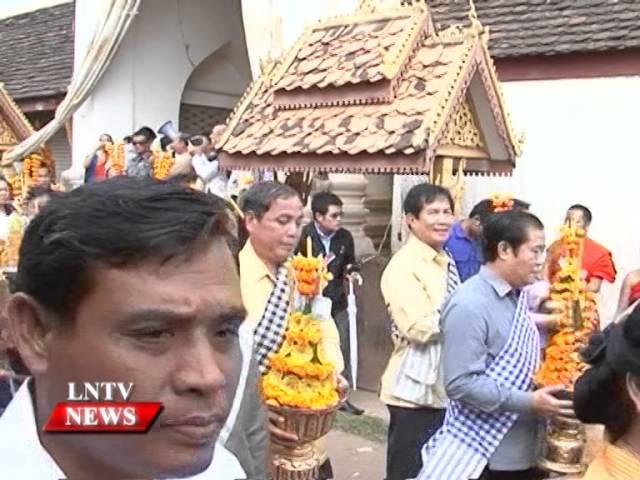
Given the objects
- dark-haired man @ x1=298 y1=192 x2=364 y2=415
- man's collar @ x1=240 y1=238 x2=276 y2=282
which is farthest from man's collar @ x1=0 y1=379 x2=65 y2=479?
dark-haired man @ x1=298 y1=192 x2=364 y2=415

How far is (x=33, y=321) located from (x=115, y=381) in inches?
5.8

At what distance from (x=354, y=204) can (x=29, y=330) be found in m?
7.75

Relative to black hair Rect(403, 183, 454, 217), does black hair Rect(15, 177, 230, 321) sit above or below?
above

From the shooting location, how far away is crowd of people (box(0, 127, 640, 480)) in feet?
3.51

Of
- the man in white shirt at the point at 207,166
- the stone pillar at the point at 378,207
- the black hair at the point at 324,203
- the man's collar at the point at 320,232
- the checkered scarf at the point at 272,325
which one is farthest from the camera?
the stone pillar at the point at 378,207

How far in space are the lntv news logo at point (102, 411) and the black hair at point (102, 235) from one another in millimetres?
103

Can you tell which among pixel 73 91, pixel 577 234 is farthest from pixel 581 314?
pixel 73 91

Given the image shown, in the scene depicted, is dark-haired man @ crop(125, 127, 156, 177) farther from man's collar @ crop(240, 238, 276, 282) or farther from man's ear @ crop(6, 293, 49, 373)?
man's ear @ crop(6, 293, 49, 373)

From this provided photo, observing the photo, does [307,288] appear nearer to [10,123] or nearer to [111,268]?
[111,268]

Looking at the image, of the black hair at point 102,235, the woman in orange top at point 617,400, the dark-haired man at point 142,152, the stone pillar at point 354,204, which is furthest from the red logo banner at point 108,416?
the dark-haired man at point 142,152

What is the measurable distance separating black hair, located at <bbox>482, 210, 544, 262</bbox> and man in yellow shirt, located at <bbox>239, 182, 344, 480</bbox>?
68 centimetres

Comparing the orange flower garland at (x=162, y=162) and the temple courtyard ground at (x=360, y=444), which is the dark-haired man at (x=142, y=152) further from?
the temple courtyard ground at (x=360, y=444)

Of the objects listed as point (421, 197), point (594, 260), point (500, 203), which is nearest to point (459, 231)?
point (500, 203)

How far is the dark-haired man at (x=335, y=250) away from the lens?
6816 mm
